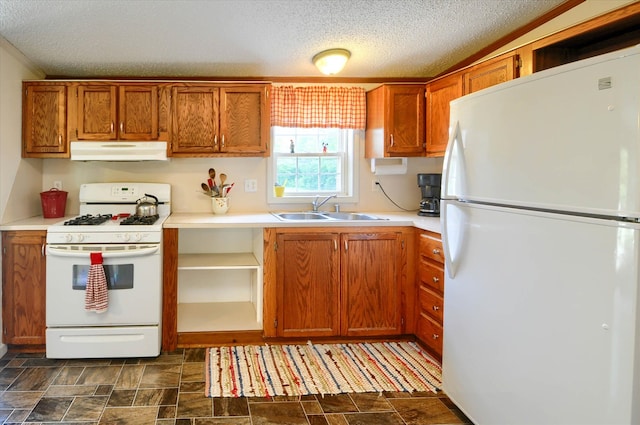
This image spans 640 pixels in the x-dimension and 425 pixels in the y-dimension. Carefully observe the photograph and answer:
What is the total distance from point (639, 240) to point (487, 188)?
2.34 feet

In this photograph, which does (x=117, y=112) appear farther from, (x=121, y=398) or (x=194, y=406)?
(x=194, y=406)

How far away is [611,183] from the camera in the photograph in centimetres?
130

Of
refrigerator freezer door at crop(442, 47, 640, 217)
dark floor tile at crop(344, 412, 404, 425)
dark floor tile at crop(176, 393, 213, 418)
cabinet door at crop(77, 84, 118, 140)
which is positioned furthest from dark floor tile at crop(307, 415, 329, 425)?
cabinet door at crop(77, 84, 118, 140)

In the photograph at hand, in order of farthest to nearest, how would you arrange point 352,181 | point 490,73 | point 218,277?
point 352,181 → point 218,277 → point 490,73

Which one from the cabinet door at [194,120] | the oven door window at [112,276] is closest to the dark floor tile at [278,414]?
the oven door window at [112,276]

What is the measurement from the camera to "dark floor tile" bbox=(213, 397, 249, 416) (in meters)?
2.28

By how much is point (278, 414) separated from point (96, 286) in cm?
144

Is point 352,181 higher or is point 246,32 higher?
point 246,32

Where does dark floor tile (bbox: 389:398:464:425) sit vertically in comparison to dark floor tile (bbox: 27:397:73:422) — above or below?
below

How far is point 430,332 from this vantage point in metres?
3.00

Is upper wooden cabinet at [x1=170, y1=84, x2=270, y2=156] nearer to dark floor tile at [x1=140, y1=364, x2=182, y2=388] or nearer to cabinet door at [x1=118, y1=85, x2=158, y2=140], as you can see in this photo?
cabinet door at [x1=118, y1=85, x2=158, y2=140]

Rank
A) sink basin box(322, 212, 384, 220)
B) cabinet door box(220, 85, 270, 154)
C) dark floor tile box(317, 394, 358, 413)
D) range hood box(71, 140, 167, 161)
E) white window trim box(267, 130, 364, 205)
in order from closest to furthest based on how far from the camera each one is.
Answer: dark floor tile box(317, 394, 358, 413)
range hood box(71, 140, 167, 161)
cabinet door box(220, 85, 270, 154)
sink basin box(322, 212, 384, 220)
white window trim box(267, 130, 364, 205)

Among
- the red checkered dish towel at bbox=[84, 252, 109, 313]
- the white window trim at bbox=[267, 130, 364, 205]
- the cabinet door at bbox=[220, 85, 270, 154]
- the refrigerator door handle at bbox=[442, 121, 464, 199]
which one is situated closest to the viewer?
the refrigerator door handle at bbox=[442, 121, 464, 199]

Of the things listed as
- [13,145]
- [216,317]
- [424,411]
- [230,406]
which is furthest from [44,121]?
[424,411]
